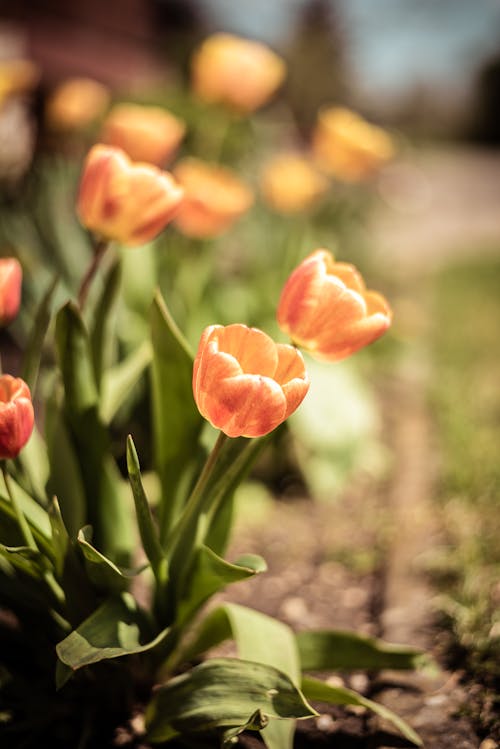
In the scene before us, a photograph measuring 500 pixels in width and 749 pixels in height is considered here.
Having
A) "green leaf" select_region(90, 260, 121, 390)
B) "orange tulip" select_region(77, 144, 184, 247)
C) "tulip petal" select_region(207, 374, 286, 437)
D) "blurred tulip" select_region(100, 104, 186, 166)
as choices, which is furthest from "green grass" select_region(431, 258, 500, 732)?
"blurred tulip" select_region(100, 104, 186, 166)

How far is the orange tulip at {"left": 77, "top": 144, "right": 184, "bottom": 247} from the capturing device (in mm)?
1159

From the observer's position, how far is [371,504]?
7.30 feet

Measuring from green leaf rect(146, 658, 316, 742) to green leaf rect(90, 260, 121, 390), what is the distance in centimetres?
57

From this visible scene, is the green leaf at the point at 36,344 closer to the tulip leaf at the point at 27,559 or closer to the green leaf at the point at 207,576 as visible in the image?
the tulip leaf at the point at 27,559

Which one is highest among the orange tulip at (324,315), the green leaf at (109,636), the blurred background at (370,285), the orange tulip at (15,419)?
the orange tulip at (324,315)

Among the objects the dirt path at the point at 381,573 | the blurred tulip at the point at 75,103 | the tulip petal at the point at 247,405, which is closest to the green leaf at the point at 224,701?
the dirt path at the point at 381,573

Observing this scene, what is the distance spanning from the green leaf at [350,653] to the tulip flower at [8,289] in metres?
0.74

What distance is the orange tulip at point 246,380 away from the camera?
89 centimetres

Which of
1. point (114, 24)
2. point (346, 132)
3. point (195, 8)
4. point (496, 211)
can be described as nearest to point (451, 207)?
point (496, 211)

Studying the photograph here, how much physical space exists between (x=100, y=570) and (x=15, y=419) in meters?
0.27

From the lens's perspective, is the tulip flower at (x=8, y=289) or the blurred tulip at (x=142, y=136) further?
the blurred tulip at (x=142, y=136)

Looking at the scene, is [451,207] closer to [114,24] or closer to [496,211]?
[496,211]

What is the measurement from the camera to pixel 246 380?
883 mm

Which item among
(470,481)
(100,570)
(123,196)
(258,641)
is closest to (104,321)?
(123,196)
